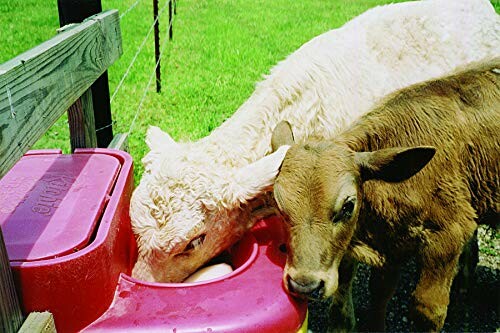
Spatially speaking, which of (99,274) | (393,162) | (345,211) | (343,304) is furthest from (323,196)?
(343,304)

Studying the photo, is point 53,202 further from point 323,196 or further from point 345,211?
point 345,211

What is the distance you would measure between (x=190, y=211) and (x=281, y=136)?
0.78 meters

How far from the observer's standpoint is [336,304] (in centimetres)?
402

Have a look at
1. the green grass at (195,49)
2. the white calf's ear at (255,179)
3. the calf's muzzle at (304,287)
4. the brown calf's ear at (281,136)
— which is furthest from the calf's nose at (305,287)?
the green grass at (195,49)

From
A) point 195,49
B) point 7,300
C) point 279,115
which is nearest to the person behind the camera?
point 7,300

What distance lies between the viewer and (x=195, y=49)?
35.4ft

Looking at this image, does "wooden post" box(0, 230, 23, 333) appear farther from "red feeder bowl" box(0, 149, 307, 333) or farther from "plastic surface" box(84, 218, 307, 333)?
"plastic surface" box(84, 218, 307, 333)

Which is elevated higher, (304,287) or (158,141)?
(158,141)

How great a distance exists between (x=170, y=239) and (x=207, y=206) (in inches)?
12.0

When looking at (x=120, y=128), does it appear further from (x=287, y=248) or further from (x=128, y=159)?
(x=287, y=248)

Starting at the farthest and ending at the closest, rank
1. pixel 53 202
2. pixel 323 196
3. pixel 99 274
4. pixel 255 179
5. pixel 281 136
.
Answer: pixel 281 136
pixel 255 179
pixel 323 196
pixel 53 202
pixel 99 274

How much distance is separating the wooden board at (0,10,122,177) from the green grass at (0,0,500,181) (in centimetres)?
257

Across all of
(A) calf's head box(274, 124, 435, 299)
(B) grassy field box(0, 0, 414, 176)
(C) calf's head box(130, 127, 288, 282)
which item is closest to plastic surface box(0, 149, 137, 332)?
(C) calf's head box(130, 127, 288, 282)

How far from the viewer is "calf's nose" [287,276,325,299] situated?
2.81 meters
